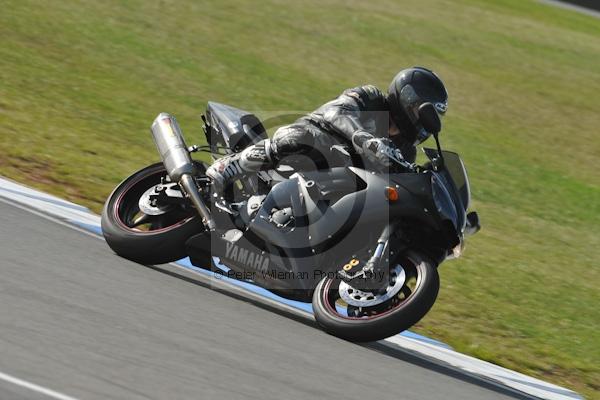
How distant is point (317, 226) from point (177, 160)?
1160 millimetres

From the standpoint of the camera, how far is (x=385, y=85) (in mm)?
17625

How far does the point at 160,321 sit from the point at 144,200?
1.78 metres

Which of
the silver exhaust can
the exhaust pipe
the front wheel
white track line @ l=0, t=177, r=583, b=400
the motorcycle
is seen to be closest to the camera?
the front wheel

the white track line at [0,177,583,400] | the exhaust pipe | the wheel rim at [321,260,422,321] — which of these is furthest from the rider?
the white track line at [0,177,583,400]

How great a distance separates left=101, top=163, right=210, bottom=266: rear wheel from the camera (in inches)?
256

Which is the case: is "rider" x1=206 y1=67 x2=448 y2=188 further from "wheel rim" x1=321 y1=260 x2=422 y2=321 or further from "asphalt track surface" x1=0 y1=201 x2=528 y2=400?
"asphalt track surface" x1=0 y1=201 x2=528 y2=400

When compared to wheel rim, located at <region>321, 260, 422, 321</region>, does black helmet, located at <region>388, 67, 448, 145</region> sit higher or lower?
higher

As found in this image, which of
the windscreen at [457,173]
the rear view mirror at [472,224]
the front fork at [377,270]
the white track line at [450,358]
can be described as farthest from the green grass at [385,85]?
the front fork at [377,270]

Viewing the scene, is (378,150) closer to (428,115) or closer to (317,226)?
(428,115)

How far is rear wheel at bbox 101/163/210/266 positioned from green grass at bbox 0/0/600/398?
5.60ft

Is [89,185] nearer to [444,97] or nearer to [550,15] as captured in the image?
[444,97]

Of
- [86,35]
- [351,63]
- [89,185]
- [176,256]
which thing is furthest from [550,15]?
[176,256]

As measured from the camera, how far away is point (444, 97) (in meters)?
6.33

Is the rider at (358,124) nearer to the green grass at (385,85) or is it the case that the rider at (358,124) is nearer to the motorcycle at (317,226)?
the motorcycle at (317,226)
